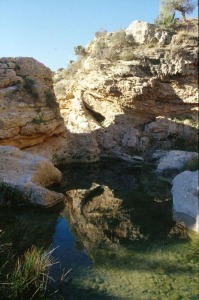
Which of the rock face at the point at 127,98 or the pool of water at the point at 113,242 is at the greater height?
the rock face at the point at 127,98

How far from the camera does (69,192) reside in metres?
14.4

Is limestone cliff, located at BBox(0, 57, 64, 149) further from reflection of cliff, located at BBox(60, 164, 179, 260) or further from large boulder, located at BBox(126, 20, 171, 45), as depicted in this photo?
large boulder, located at BBox(126, 20, 171, 45)

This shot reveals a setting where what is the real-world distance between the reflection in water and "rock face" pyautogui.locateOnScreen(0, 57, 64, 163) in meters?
4.62

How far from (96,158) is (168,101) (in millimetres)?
8429

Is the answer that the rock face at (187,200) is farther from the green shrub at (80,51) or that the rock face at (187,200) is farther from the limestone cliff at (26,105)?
the green shrub at (80,51)

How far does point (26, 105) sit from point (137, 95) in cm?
1013

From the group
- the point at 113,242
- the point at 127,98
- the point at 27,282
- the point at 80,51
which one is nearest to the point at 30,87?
the point at 127,98

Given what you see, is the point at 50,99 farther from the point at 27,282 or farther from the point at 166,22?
the point at 166,22

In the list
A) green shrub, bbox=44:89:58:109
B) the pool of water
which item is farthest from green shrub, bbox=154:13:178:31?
the pool of water

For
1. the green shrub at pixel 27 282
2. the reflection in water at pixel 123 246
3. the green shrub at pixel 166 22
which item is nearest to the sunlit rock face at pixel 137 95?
the green shrub at pixel 166 22

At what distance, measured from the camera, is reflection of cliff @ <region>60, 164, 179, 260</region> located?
31.1 feet

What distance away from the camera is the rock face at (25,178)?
38.6 feet

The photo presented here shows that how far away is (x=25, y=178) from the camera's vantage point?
12.8 meters

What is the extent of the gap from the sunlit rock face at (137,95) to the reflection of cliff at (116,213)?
802cm
